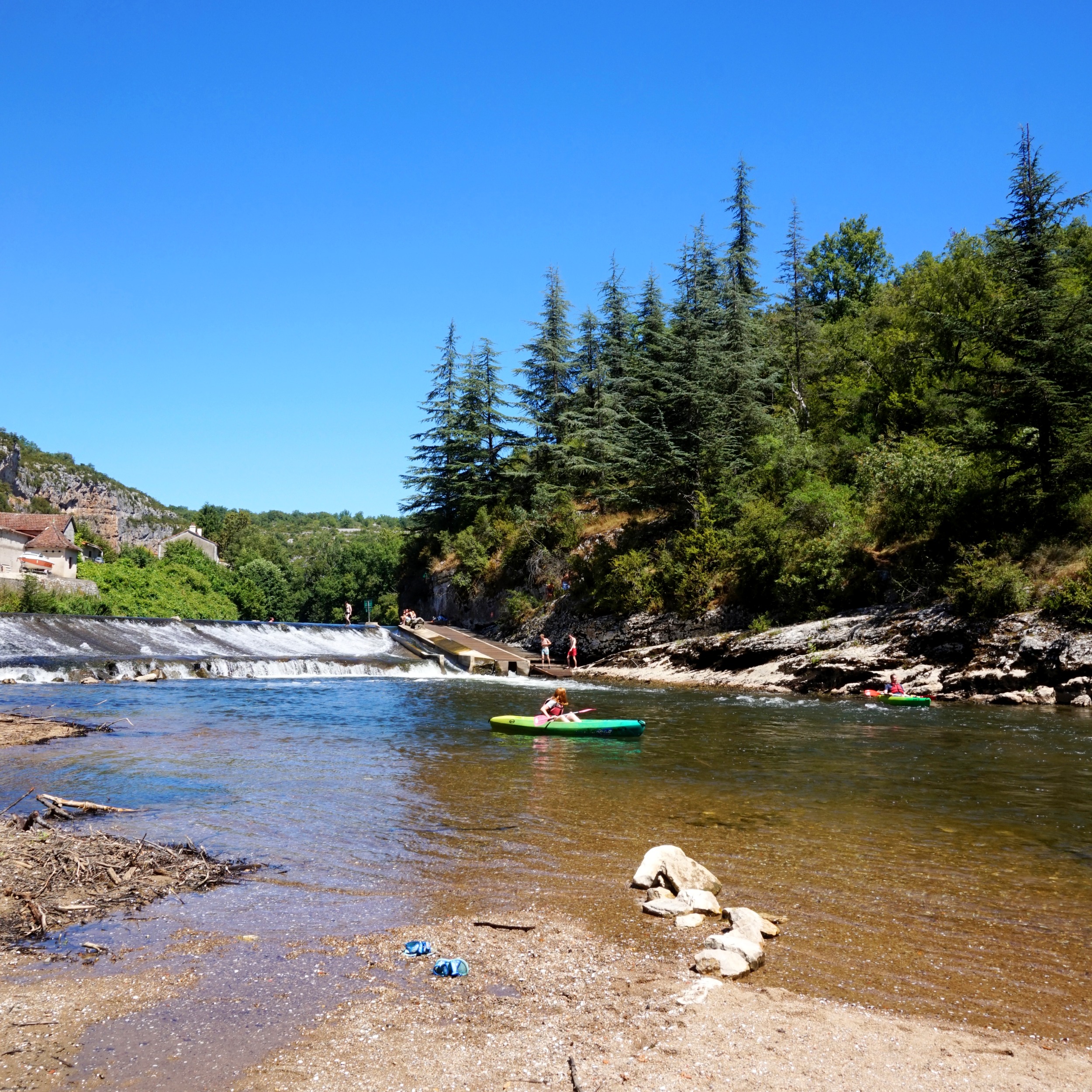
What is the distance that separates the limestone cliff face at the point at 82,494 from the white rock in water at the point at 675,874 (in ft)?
366

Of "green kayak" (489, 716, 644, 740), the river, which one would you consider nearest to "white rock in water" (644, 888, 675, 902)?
the river

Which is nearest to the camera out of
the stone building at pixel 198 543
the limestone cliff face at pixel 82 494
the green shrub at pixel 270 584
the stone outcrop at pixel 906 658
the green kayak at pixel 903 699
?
the stone outcrop at pixel 906 658

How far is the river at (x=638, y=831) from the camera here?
20.3 ft

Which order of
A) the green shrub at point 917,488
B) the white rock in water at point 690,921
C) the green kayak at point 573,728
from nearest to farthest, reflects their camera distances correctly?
the white rock in water at point 690,921 < the green kayak at point 573,728 < the green shrub at point 917,488

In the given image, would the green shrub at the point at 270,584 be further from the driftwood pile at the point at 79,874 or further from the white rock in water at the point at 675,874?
the white rock in water at the point at 675,874

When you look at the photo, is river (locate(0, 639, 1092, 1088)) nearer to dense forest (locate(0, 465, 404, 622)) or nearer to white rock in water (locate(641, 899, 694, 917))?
white rock in water (locate(641, 899, 694, 917))

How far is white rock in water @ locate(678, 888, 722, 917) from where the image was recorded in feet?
23.7

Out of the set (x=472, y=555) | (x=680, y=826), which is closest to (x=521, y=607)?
(x=472, y=555)

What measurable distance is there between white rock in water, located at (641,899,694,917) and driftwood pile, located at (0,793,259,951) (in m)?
3.90

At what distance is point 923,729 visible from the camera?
1895 centimetres

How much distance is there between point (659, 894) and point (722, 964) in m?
1.60

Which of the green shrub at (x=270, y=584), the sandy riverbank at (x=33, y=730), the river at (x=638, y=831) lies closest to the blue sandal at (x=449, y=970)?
the river at (x=638, y=831)

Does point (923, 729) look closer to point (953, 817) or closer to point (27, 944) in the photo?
point (953, 817)

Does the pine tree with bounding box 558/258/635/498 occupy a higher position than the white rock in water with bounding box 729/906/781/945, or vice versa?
the pine tree with bounding box 558/258/635/498
